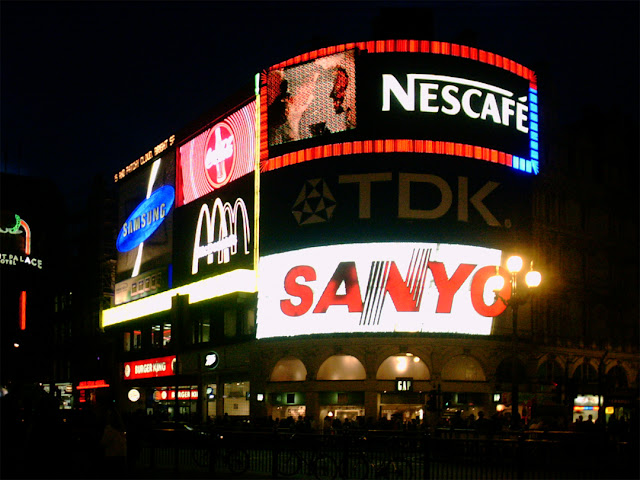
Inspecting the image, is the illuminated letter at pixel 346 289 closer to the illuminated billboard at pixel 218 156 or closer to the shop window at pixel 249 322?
the shop window at pixel 249 322

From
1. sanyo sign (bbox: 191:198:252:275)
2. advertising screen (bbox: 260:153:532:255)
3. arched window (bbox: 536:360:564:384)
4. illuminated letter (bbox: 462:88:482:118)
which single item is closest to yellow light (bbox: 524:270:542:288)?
advertising screen (bbox: 260:153:532:255)

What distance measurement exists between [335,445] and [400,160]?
26.3m

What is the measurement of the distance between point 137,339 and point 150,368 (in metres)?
8.55

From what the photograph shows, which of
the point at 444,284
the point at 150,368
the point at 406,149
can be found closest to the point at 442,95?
the point at 406,149

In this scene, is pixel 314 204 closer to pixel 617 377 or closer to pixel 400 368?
pixel 400 368

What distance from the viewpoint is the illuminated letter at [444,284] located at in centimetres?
4772

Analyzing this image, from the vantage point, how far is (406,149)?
48281 millimetres

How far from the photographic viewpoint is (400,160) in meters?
48.7

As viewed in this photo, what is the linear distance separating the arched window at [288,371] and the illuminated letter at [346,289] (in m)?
4.84

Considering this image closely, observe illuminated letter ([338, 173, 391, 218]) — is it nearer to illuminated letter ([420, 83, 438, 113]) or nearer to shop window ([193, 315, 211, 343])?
illuminated letter ([420, 83, 438, 113])

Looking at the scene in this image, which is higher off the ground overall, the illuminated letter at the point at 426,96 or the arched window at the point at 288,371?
the illuminated letter at the point at 426,96

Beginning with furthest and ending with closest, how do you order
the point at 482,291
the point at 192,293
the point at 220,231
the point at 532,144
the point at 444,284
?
the point at 192,293 → the point at 220,231 → the point at 532,144 → the point at 482,291 → the point at 444,284

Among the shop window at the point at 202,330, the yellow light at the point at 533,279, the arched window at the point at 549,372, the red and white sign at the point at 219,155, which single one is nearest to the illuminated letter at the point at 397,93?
the red and white sign at the point at 219,155

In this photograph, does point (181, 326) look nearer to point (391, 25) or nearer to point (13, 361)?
point (391, 25)
